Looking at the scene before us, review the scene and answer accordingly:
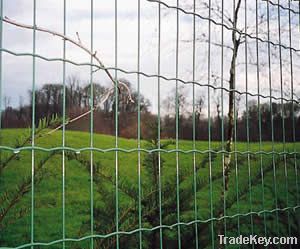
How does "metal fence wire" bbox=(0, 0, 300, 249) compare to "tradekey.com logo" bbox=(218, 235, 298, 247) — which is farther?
"tradekey.com logo" bbox=(218, 235, 298, 247)

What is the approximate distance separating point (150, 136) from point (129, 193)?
231mm

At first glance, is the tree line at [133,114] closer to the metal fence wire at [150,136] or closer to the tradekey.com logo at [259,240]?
the metal fence wire at [150,136]

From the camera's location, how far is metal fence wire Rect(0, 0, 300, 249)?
1.13 metres

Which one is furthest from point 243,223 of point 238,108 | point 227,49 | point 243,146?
point 227,49

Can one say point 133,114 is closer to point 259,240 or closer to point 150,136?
point 150,136

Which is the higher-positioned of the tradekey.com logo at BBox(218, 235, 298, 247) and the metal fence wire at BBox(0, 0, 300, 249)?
the metal fence wire at BBox(0, 0, 300, 249)

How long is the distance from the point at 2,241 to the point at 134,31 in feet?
2.62

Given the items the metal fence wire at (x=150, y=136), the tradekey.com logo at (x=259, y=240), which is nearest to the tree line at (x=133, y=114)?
the metal fence wire at (x=150, y=136)

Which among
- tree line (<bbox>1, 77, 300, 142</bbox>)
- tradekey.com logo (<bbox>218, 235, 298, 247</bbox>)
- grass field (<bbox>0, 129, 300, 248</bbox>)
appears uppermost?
tree line (<bbox>1, 77, 300, 142</bbox>)

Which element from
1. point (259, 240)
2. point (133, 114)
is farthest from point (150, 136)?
point (259, 240)

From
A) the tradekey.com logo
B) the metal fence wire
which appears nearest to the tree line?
the metal fence wire

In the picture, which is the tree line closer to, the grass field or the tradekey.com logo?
the grass field

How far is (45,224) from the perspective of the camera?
1.67 metres

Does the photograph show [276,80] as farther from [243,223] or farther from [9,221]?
[9,221]
